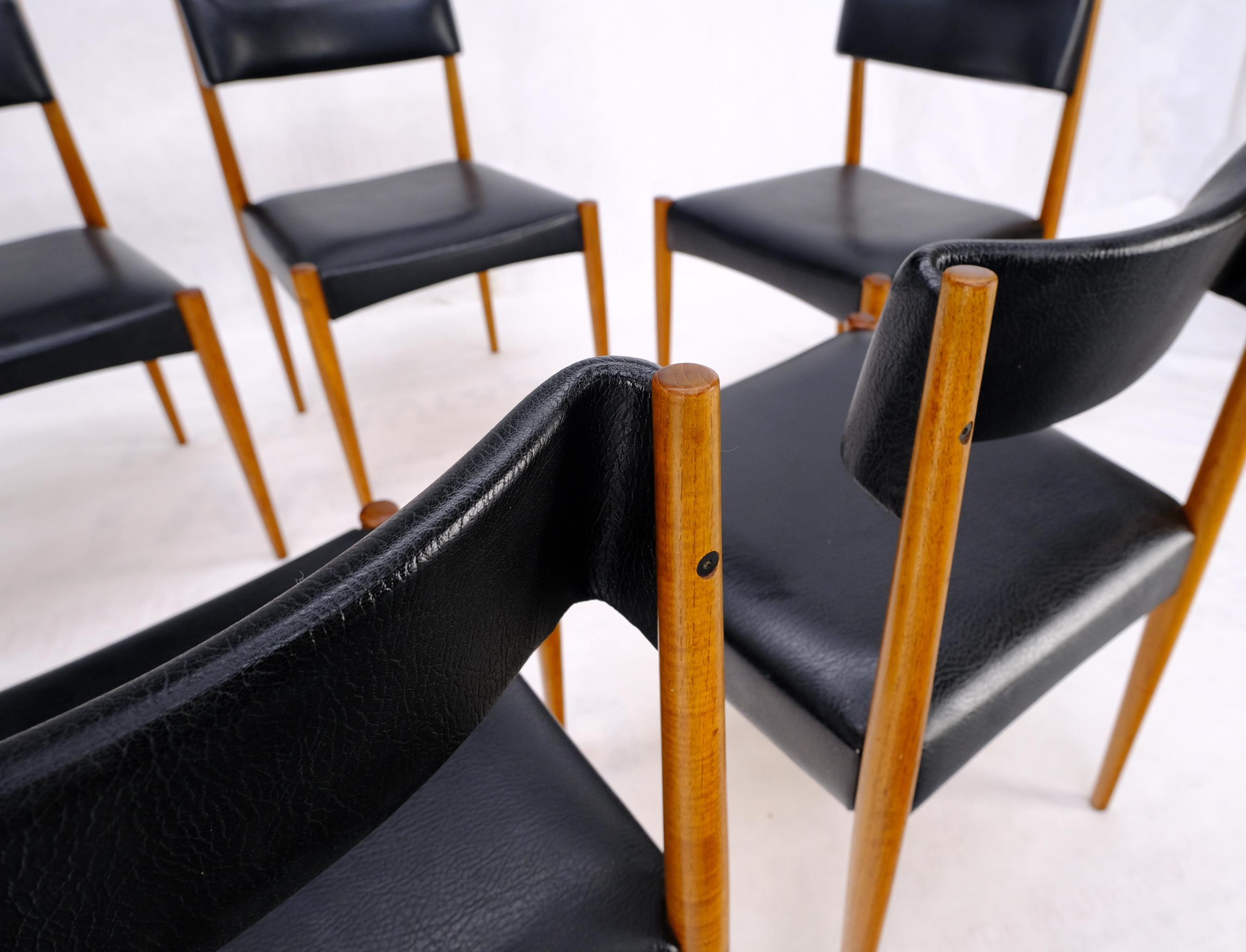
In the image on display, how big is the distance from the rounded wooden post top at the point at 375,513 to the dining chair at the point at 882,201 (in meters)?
0.71

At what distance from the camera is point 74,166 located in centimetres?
145

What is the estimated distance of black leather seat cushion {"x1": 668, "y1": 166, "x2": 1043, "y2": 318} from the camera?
1246 millimetres

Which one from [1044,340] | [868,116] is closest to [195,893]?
[1044,340]

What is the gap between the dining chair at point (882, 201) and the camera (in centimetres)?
128

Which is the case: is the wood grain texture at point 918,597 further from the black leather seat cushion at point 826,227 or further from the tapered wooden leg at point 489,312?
the tapered wooden leg at point 489,312

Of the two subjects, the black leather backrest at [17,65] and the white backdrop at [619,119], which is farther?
the white backdrop at [619,119]

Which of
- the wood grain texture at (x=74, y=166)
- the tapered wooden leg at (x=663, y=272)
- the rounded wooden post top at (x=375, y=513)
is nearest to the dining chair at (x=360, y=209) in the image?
the tapered wooden leg at (x=663, y=272)

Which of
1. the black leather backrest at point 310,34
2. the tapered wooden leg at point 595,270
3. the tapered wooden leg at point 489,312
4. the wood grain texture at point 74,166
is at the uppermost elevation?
the black leather backrest at point 310,34

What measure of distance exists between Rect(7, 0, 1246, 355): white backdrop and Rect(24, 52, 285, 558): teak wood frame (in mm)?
637

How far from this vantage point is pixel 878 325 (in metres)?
0.48

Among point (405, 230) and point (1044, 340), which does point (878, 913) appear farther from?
point (405, 230)

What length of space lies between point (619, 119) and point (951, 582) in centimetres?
208

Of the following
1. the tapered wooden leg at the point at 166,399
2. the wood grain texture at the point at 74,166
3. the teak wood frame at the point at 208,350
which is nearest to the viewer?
the teak wood frame at the point at 208,350

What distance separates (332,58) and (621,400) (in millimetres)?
1576
